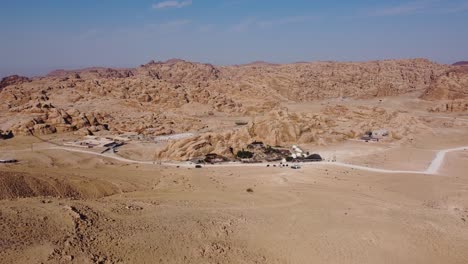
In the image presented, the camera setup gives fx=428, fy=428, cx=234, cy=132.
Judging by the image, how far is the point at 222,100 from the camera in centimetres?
8194

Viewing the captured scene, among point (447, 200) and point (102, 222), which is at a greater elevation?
point (102, 222)

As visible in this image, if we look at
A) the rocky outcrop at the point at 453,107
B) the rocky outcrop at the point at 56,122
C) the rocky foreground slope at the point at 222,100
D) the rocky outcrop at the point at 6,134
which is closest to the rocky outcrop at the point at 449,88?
the rocky foreground slope at the point at 222,100

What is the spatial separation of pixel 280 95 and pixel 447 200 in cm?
6568

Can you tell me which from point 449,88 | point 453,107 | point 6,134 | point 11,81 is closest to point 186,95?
point 6,134

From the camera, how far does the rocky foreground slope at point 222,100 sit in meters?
49.7

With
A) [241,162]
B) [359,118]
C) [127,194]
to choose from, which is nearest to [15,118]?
[241,162]

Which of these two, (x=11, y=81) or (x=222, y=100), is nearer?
(x=222, y=100)

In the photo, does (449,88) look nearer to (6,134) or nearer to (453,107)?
(453,107)

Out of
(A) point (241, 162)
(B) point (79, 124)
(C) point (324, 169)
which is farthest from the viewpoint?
(B) point (79, 124)

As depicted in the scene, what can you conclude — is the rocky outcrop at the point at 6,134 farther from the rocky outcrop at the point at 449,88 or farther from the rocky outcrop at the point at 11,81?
the rocky outcrop at the point at 449,88

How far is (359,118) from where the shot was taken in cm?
6153

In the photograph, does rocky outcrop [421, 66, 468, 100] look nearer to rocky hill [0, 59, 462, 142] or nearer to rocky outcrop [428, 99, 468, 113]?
A: rocky hill [0, 59, 462, 142]

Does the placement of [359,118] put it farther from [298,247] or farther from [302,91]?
[298,247]

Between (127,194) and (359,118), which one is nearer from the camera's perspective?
(127,194)
